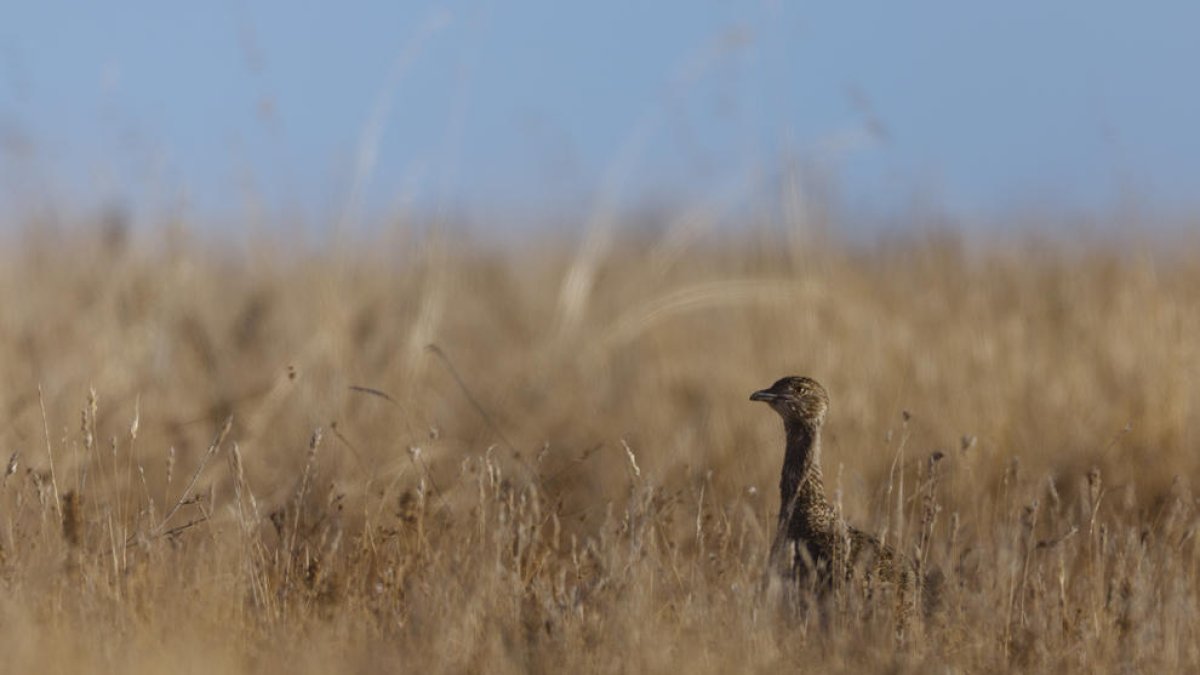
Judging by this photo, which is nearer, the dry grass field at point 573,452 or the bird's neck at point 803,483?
the dry grass field at point 573,452

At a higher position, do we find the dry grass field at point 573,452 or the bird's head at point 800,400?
the bird's head at point 800,400

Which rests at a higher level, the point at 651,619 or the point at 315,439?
the point at 315,439

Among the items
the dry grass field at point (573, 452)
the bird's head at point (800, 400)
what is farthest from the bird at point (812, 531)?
the dry grass field at point (573, 452)

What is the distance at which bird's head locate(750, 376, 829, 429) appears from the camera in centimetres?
565

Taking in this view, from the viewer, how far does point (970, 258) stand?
11414 millimetres

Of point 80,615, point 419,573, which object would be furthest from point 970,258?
point 80,615

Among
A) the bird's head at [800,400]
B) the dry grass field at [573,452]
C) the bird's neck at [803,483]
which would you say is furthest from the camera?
the bird's head at [800,400]

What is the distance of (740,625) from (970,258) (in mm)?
7196

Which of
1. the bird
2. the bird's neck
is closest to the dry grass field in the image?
the bird

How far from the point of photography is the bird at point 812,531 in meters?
5.02

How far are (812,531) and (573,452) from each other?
292cm

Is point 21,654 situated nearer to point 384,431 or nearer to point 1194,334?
point 384,431

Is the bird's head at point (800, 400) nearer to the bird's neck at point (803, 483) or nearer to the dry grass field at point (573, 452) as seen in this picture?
the bird's neck at point (803, 483)

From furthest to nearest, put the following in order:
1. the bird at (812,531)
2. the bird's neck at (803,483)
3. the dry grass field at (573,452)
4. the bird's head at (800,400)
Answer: the bird's head at (800,400)
the bird's neck at (803,483)
the bird at (812,531)
the dry grass field at (573,452)
